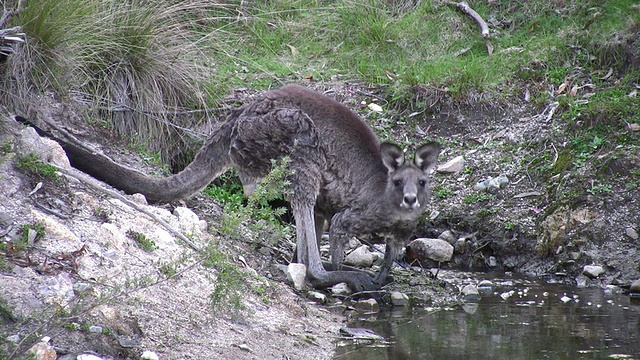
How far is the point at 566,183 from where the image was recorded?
7.52m

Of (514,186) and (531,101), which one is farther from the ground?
(531,101)

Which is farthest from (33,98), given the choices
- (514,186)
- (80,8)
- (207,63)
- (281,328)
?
(514,186)

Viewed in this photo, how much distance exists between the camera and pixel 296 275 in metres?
6.17

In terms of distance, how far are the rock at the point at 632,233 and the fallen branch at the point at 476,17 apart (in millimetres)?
3182

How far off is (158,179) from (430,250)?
258 cm

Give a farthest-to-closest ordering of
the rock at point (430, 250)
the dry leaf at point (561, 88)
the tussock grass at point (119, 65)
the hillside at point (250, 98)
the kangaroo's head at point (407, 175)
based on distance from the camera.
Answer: the dry leaf at point (561, 88)
the rock at point (430, 250)
the tussock grass at point (119, 65)
the kangaroo's head at point (407, 175)
the hillside at point (250, 98)

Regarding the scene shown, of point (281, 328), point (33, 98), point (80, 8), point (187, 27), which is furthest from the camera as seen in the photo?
point (187, 27)

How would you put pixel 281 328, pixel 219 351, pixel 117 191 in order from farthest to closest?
pixel 117 191, pixel 281 328, pixel 219 351

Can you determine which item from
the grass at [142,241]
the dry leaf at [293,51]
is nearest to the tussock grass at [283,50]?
the dry leaf at [293,51]

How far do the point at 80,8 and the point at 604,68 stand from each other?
548 cm

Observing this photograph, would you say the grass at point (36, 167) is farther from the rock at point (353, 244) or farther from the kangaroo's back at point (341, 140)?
the rock at point (353, 244)

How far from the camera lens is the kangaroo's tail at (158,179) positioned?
586cm

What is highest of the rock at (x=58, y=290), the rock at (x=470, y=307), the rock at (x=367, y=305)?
the rock at (x=470, y=307)

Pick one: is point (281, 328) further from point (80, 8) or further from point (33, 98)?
point (80, 8)
